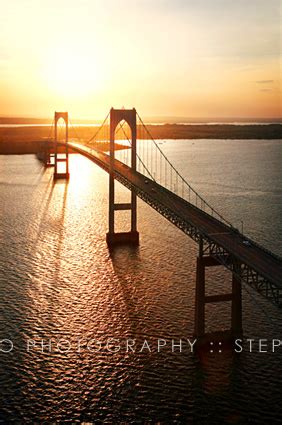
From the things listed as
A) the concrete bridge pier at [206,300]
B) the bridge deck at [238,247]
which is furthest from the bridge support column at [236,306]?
the bridge deck at [238,247]

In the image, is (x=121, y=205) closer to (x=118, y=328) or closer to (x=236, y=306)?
(x=118, y=328)

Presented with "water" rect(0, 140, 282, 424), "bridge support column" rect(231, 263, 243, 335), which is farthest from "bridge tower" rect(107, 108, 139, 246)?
"bridge support column" rect(231, 263, 243, 335)

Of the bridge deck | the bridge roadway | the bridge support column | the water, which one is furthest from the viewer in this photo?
the bridge support column

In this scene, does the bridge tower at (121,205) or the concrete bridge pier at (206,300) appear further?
the bridge tower at (121,205)

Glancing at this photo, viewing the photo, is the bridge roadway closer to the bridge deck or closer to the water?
the bridge deck

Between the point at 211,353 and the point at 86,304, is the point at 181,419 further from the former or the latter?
the point at 86,304

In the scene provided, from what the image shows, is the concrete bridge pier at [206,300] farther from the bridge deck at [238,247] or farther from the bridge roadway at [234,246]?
the bridge deck at [238,247]

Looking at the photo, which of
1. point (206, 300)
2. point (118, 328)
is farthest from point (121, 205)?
point (206, 300)

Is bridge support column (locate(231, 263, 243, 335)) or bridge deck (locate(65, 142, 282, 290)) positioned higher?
bridge deck (locate(65, 142, 282, 290))
